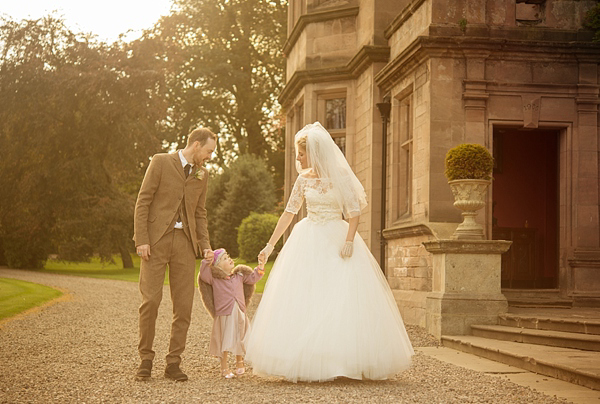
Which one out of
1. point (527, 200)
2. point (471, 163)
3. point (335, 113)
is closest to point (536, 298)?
point (471, 163)

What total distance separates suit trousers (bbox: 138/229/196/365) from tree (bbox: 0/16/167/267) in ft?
78.2

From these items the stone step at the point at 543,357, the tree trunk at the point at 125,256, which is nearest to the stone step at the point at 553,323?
the stone step at the point at 543,357

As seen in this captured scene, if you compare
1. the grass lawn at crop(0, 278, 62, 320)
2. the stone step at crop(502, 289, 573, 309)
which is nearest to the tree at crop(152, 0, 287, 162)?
the grass lawn at crop(0, 278, 62, 320)

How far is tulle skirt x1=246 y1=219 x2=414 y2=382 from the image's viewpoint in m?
6.59

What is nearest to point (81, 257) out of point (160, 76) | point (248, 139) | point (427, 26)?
point (160, 76)

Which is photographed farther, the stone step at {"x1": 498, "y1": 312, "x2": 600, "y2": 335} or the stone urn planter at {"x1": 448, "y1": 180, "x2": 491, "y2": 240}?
the stone urn planter at {"x1": 448, "y1": 180, "x2": 491, "y2": 240}

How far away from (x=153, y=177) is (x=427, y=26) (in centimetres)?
672

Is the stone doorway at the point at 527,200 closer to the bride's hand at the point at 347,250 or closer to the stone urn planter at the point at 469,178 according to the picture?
the stone urn planter at the point at 469,178

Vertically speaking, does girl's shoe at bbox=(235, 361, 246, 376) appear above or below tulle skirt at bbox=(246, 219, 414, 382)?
below

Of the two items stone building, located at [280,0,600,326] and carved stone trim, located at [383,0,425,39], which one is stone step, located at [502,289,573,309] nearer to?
stone building, located at [280,0,600,326]

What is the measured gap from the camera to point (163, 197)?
23.0 feet

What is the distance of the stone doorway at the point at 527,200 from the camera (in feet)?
48.9

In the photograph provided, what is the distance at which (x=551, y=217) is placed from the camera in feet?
50.3

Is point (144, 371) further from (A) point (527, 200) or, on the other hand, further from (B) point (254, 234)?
(B) point (254, 234)
